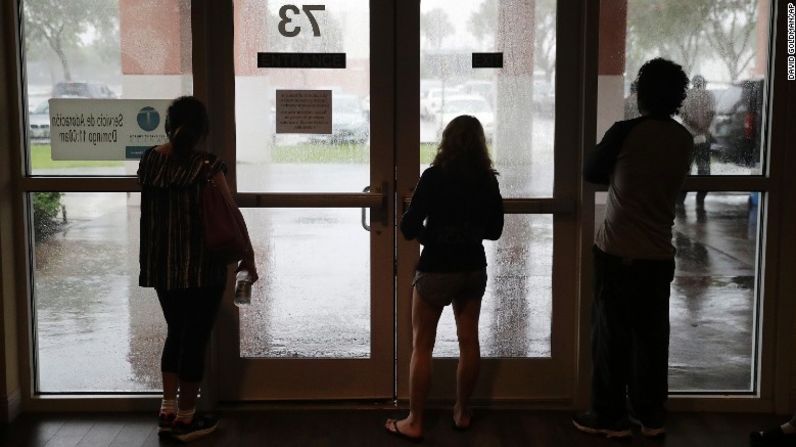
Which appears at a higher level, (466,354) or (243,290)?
(243,290)

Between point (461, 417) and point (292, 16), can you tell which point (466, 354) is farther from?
point (292, 16)

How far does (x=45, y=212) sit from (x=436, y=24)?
2020 millimetres

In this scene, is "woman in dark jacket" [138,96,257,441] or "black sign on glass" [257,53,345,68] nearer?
"woman in dark jacket" [138,96,257,441]

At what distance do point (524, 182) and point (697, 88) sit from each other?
89 cm

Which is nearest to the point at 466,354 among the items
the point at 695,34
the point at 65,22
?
the point at 695,34

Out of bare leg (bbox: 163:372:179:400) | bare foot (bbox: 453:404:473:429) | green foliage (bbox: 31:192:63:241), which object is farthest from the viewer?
green foliage (bbox: 31:192:63:241)

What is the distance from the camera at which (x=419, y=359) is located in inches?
142

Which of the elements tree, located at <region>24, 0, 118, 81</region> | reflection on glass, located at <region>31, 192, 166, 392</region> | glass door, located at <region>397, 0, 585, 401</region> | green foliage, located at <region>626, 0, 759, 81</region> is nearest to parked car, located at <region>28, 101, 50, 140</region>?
tree, located at <region>24, 0, 118, 81</region>

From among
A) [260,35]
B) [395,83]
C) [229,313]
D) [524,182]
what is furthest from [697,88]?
[229,313]

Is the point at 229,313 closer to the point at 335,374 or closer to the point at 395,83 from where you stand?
the point at 335,374

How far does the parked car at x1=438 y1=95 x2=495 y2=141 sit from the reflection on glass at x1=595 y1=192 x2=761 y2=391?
63 cm

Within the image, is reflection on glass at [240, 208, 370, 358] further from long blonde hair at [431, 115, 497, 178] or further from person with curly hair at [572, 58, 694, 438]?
person with curly hair at [572, 58, 694, 438]

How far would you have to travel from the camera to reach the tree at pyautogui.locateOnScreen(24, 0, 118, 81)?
3906 mm

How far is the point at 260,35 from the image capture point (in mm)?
3938
